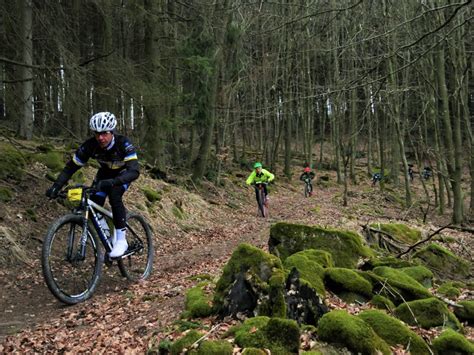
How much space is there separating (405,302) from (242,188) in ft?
60.3

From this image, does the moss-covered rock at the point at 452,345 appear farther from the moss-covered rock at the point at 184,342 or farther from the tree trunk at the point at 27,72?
the tree trunk at the point at 27,72

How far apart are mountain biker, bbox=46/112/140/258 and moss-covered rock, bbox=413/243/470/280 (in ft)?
20.3

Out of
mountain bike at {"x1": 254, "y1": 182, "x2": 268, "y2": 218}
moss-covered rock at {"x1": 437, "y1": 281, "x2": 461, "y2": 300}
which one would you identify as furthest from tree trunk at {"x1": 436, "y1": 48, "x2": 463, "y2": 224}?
moss-covered rock at {"x1": 437, "y1": 281, "x2": 461, "y2": 300}

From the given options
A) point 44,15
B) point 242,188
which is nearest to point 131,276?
point 44,15

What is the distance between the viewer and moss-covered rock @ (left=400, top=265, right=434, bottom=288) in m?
7.17

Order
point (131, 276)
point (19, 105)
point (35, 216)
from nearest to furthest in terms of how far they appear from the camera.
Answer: point (131, 276)
point (35, 216)
point (19, 105)

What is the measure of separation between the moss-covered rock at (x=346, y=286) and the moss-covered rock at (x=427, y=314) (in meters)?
0.46

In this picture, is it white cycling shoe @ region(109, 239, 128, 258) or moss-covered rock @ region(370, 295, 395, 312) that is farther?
white cycling shoe @ region(109, 239, 128, 258)

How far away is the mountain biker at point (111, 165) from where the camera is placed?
625cm

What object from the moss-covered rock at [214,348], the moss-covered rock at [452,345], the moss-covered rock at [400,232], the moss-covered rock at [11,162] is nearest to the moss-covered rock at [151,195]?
the moss-covered rock at [11,162]

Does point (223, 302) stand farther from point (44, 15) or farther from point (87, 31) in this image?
point (87, 31)

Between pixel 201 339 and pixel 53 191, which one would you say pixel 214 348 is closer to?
pixel 201 339

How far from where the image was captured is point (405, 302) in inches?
213

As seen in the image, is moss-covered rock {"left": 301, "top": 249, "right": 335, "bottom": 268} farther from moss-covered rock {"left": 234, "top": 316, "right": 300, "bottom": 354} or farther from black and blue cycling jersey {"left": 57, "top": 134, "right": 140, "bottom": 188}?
black and blue cycling jersey {"left": 57, "top": 134, "right": 140, "bottom": 188}
